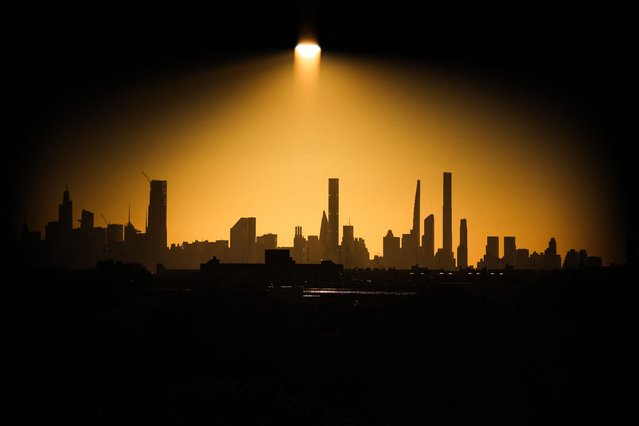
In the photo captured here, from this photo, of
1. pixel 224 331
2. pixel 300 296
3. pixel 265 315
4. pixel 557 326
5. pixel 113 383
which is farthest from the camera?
pixel 300 296

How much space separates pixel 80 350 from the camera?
6184 centimetres

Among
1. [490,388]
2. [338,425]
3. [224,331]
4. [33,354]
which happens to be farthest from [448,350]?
[338,425]

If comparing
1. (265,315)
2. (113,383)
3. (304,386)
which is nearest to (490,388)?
(304,386)

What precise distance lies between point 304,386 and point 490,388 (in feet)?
30.7

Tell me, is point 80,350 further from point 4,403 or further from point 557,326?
point 557,326

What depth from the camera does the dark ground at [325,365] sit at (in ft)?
141

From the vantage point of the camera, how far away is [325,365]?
212ft

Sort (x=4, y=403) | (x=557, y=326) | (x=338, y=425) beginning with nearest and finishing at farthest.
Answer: (x=338, y=425) < (x=4, y=403) < (x=557, y=326)

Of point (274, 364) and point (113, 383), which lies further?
point (274, 364)

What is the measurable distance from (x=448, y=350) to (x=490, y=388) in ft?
19.6

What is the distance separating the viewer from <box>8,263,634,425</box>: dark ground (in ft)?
141

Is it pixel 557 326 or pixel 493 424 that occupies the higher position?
pixel 557 326

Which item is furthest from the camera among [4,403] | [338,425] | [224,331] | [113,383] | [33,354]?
[224,331]

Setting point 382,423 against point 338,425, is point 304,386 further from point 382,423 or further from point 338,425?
point 338,425
